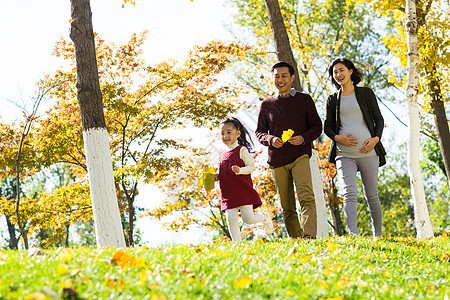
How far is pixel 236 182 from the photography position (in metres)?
5.96

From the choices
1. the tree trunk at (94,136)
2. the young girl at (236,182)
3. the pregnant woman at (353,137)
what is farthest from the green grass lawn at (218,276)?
the tree trunk at (94,136)

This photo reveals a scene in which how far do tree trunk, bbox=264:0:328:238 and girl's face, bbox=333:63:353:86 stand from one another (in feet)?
7.55

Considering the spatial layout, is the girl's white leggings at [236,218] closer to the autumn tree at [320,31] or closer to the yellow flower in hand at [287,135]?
the yellow flower in hand at [287,135]

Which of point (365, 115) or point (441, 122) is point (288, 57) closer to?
point (365, 115)

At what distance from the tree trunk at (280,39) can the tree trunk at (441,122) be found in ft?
19.0

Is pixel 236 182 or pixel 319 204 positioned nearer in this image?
pixel 236 182

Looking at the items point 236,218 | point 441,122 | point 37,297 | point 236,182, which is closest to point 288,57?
point 236,182

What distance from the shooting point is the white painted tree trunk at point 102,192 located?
6.12 m

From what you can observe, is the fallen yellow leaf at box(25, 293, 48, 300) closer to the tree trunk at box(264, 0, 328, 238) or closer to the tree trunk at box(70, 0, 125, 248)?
the tree trunk at box(70, 0, 125, 248)

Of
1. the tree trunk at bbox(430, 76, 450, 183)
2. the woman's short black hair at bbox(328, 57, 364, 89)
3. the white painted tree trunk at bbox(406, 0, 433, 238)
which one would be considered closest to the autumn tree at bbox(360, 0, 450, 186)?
the tree trunk at bbox(430, 76, 450, 183)

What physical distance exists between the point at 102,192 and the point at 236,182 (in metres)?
1.86

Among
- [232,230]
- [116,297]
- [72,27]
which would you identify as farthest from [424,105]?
[116,297]

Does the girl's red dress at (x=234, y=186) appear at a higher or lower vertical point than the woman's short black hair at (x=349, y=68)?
lower

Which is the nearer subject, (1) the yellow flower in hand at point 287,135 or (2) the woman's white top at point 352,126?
(1) the yellow flower in hand at point 287,135
